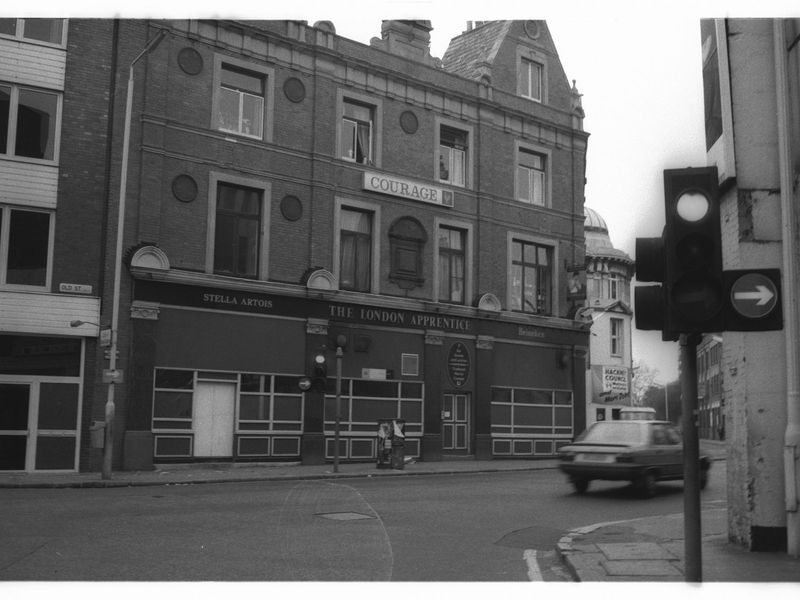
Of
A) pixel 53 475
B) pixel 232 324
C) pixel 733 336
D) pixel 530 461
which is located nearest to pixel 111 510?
pixel 53 475

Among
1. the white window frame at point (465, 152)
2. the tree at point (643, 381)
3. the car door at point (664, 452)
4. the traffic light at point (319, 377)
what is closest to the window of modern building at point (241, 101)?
the white window frame at point (465, 152)

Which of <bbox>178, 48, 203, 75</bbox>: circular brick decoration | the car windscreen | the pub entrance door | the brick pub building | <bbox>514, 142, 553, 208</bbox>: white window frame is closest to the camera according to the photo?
the car windscreen

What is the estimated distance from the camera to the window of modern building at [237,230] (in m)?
25.2

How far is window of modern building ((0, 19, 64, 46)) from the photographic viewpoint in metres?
21.9

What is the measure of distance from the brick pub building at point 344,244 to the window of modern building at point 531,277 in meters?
0.08

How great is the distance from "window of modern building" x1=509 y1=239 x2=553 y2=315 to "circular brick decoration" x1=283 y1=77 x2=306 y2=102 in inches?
371

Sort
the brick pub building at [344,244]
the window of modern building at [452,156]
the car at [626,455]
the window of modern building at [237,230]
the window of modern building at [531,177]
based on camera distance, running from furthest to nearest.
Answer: the window of modern building at [531,177]
the window of modern building at [452,156]
the window of modern building at [237,230]
the brick pub building at [344,244]
the car at [626,455]

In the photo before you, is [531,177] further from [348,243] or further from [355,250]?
[348,243]

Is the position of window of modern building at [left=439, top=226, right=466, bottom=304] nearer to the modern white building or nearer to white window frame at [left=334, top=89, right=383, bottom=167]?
white window frame at [left=334, top=89, right=383, bottom=167]

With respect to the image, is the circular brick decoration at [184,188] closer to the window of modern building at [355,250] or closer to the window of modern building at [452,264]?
the window of modern building at [355,250]

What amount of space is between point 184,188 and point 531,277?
44.2ft

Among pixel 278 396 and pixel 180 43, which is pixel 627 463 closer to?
pixel 278 396

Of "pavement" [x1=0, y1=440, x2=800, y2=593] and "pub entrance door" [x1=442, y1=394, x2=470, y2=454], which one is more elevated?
"pub entrance door" [x1=442, y1=394, x2=470, y2=454]

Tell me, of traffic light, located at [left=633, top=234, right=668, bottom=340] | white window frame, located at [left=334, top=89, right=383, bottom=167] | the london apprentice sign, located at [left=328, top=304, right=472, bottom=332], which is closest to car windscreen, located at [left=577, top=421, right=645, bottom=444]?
the london apprentice sign, located at [left=328, top=304, right=472, bottom=332]
